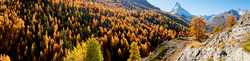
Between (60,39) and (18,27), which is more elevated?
(18,27)

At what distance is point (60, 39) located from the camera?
372 feet

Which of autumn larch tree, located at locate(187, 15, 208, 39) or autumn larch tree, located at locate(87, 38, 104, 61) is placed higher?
autumn larch tree, located at locate(187, 15, 208, 39)

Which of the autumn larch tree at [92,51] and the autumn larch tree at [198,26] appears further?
the autumn larch tree at [198,26]

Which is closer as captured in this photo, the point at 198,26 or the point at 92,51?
the point at 92,51

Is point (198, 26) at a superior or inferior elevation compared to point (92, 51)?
superior

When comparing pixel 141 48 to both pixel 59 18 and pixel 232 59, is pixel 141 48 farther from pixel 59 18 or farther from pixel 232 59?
pixel 59 18

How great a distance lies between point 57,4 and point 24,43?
10747cm

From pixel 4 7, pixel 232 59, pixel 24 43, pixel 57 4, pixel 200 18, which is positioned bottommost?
pixel 24 43

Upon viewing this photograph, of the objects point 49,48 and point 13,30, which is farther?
point 13,30

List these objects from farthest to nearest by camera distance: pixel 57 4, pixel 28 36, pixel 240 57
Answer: pixel 57 4, pixel 28 36, pixel 240 57

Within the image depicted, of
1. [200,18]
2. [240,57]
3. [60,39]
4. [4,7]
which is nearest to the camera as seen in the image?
[240,57]

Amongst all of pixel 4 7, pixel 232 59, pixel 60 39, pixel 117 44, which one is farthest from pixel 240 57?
pixel 4 7

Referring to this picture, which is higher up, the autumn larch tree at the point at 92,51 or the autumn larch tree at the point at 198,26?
the autumn larch tree at the point at 198,26

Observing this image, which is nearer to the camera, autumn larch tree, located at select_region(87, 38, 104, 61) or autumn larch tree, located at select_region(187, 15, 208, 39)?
autumn larch tree, located at select_region(87, 38, 104, 61)
